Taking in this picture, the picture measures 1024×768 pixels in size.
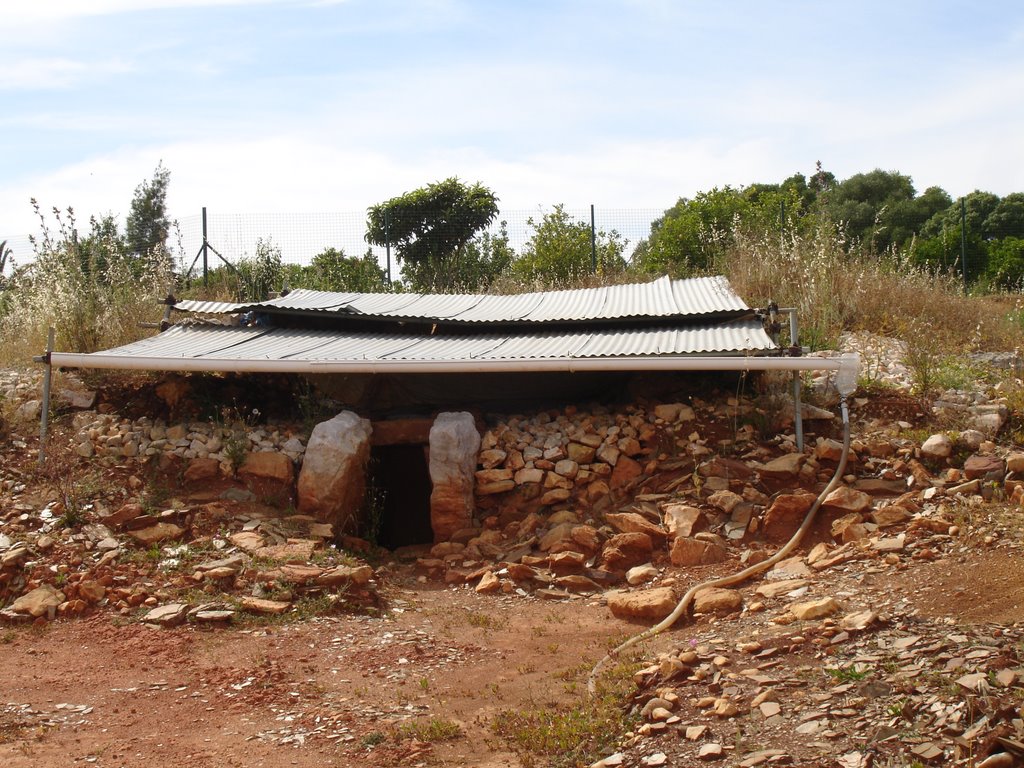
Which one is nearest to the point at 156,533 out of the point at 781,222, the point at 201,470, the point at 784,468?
the point at 201,470

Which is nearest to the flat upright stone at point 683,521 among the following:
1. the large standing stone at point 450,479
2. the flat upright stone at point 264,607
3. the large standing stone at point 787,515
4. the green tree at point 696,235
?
the large standing stone at point 787,515

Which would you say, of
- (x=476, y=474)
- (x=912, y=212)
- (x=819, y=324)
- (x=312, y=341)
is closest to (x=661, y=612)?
(x=476, y=474)

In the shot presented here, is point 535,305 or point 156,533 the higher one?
point 535,305

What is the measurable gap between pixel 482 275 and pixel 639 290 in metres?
5.36

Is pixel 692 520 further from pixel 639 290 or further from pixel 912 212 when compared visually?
pixel 912 212

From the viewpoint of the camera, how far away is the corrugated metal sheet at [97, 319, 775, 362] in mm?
7656

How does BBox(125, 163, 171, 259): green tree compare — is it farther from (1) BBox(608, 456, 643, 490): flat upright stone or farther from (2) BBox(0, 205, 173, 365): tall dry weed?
(1) BBox(608, 456, 643, 490): flat upright stone

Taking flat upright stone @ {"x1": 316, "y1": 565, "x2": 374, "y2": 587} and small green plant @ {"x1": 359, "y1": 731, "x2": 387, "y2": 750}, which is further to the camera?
flat upright stone @ {"x1": 316, "y1": 565, "x2": 374, "y2": 587}

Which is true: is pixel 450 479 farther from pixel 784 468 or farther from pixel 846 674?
pixel 846 674

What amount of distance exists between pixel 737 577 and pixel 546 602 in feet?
4.11

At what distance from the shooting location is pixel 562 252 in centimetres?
1470

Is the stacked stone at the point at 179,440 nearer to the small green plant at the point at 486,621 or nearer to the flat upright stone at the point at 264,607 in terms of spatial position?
the flat upright stone at the point at 264,607

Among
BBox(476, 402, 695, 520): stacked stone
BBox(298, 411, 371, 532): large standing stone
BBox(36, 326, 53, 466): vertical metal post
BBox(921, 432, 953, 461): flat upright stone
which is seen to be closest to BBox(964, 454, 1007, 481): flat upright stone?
BBox(921, 432, 953, 461): flat upright stone

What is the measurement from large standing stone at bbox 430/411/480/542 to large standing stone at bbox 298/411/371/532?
640mm
